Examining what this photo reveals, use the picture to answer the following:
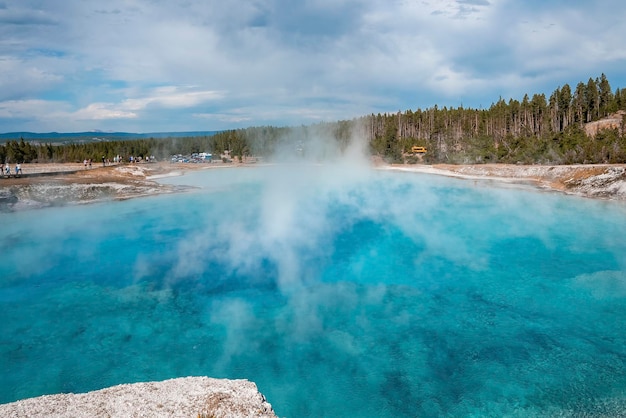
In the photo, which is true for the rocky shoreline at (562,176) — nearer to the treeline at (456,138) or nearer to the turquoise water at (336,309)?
the treeline at (456,138)

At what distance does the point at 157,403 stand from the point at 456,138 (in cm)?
6864

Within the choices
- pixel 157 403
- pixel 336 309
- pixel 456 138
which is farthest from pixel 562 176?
pixel 157 403

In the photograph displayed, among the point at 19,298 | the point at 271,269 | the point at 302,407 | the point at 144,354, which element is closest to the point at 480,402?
the point at 302,407

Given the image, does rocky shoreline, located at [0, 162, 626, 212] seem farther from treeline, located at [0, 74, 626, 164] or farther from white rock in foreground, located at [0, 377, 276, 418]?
white rock in foreground, located at [0, 377, 276, 418]

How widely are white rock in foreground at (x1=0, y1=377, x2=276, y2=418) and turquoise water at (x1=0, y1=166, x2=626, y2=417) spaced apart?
1.74 m

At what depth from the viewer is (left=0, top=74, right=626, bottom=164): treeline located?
44094 mm

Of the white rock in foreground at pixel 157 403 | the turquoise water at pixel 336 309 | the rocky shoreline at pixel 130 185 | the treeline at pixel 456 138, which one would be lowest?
the turquoise water at pixel 336 309

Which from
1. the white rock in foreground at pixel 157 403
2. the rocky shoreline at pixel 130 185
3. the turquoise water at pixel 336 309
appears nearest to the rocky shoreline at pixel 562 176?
the rocky shoreline at pixel 130 185

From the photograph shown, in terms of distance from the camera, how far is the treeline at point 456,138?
145 feet

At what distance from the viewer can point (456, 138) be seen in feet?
225

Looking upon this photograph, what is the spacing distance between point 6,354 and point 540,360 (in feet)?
39.7

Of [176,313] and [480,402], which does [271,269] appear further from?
[480,402]

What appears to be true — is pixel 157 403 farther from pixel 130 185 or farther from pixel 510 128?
pixel 510 128

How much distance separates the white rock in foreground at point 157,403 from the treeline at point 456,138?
39654 mm
